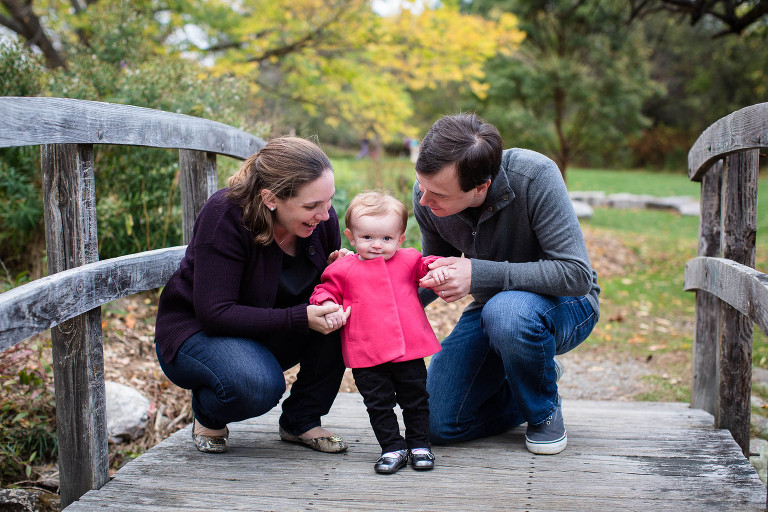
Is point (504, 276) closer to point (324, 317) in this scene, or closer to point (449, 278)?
point (449, 278)

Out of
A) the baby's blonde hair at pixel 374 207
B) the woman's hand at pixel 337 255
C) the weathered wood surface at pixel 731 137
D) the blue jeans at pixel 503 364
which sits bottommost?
the blue jeans at pixel 503 364

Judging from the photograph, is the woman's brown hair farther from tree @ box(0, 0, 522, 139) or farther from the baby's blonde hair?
tree @ box(0, 0, 522, 139)

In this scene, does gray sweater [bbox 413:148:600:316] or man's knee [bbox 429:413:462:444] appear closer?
gray sweater [bbox 413:148:600:316]

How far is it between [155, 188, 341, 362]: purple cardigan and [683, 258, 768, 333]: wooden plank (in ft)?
4.73

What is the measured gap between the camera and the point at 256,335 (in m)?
2.38

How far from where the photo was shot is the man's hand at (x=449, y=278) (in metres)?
2.34

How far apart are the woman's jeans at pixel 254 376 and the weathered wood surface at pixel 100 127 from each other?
0.76m

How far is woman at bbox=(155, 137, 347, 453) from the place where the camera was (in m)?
2.29

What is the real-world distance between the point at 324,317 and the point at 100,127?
0.95 m

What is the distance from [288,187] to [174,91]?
102 inches

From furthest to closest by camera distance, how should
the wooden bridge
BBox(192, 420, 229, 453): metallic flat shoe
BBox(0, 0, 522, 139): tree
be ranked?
BBox(0, 0, 522, 139): tree → BBox(192, 420, 229, 453): metallic flat shoe → the wooden bridge

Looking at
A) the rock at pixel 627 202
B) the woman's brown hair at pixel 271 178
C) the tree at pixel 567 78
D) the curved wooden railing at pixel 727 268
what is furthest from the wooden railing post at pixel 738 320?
the rock at pixel 627 202


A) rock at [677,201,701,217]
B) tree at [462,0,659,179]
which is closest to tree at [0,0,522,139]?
tree at [462,0,659,179]

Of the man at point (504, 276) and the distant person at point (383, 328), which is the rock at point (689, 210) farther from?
the distant person at point (383, 328)
